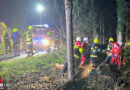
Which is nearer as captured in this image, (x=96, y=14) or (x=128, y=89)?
(x=128, y=89)

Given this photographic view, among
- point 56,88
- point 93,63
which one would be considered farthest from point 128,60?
point 56,88

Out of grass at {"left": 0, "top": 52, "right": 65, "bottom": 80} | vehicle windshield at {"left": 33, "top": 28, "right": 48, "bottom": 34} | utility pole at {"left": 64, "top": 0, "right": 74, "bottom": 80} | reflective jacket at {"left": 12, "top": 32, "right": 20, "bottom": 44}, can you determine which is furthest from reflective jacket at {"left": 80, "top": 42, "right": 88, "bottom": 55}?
vehicle windshield at {"left": 33, "top": 28, "right": 48, "bottom": 34}

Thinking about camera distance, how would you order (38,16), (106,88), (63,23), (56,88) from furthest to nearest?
1. (38,16)
2. (63,23)
3. (106,88)
4. (56,88)

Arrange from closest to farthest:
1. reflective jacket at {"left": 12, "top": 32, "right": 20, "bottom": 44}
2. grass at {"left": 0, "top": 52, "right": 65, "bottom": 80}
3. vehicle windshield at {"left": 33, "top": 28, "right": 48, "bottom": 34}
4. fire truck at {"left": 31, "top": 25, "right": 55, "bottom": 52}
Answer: grass at {"left": 0, "top": 52, "right": 65, "bottom": 80} → reflective jacket at {"left": 12, "top": 32, "right": 20, "bottom": 44} → fire truck at {"left": 31, "top": 25, "right": 55, "bottom": 52} → vehicle windshield at {"left": 33, "top": 28, "right": 48, "bottom": 34}

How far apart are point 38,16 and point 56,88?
58.3 feet

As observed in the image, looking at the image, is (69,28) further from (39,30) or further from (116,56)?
(39,30)

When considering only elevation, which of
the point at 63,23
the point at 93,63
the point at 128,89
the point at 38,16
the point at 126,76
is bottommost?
the point at 128,89

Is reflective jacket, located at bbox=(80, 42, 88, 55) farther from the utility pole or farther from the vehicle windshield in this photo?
the vehicle windshield

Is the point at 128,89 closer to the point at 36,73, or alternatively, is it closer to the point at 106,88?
the point at 106,88

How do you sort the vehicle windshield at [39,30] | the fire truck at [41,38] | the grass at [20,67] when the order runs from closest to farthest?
the grass at [20,67] → the fire truck at [41,38] → the vehicle windshield at [39,30]

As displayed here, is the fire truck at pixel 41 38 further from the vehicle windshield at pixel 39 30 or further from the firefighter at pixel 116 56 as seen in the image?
the firefighter at pixel 116 56

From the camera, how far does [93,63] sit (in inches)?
234

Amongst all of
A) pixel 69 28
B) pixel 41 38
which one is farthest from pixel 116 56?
pixel 41 38

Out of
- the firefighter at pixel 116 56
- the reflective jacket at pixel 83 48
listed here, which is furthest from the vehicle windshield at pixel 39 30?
the firefighter at pixel 116 56
